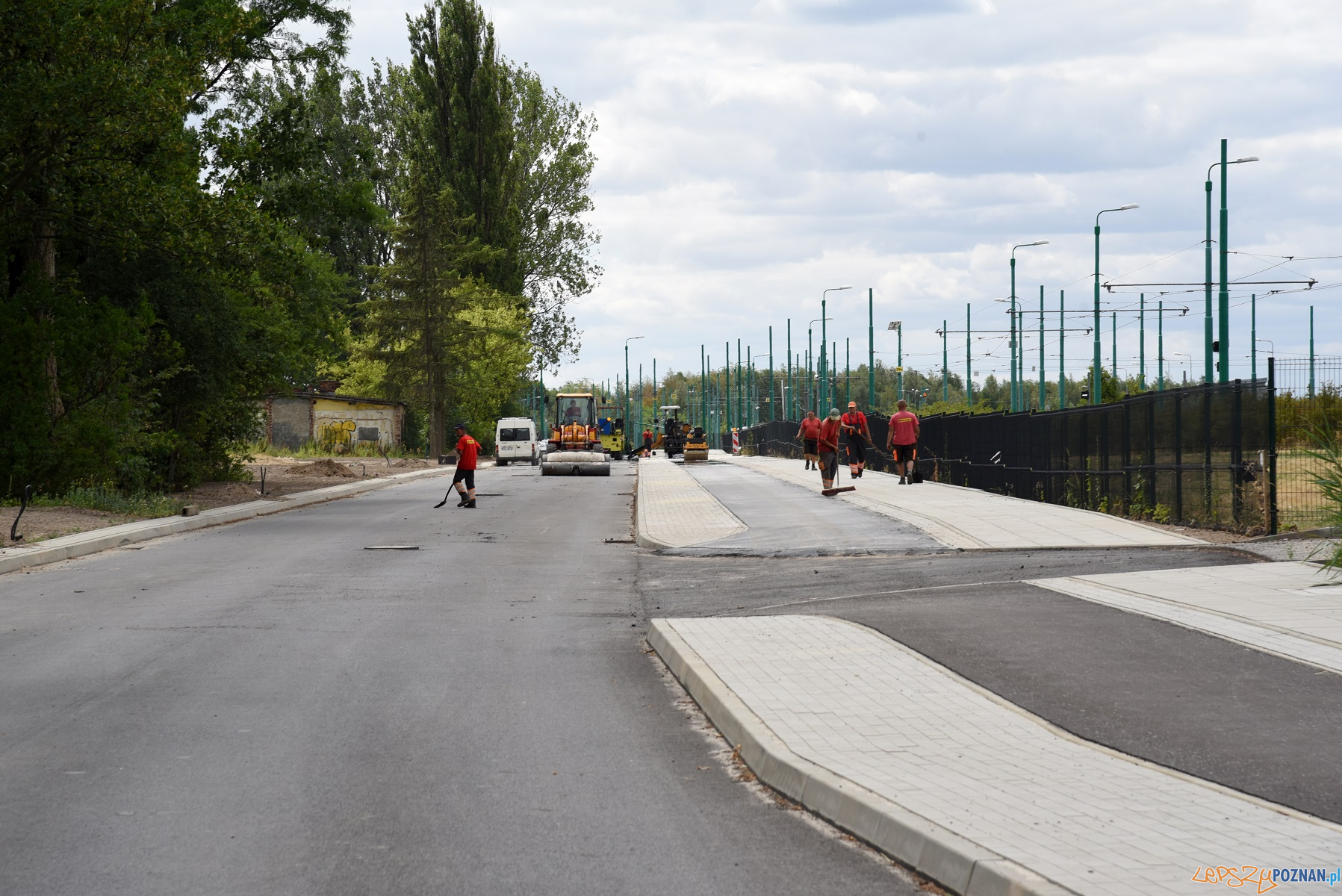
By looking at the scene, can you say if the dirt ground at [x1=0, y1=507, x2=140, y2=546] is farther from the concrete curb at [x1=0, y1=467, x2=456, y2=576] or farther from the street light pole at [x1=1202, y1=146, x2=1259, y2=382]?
the street light pole at [x1=1202, y1=146, x2=1259, y2=382]

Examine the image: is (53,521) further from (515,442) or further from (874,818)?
(515,442)

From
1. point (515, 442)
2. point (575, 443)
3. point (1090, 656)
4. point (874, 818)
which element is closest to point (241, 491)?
point (575, 443)

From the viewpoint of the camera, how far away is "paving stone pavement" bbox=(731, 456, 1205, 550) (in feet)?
58.0

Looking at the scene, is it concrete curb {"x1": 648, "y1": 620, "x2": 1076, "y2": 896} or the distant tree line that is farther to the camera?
the distant tree line

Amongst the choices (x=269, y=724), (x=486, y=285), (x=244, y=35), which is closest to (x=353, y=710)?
(x=269, y=724)

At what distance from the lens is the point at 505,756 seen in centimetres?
706

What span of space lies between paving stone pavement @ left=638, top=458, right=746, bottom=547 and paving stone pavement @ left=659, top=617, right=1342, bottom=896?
1039 cm

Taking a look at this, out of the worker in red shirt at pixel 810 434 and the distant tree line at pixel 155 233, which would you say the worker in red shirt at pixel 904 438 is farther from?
the distant tree line at pixel 155 233

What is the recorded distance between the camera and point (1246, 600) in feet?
39.0

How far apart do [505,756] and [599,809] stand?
45.2 inches

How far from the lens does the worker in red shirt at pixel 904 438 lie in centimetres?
2950

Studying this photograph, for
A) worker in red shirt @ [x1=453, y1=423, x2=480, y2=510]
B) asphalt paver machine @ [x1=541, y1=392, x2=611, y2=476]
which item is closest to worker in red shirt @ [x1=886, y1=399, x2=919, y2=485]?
worker in red shirt @ [x1=453, y1=423, x2=480, y2=510]

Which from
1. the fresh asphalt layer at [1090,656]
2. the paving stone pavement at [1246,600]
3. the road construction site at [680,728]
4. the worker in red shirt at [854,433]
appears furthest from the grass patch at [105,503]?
the paving stone pavement at [1246,600]

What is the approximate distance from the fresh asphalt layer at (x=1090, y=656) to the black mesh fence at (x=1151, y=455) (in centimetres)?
196
